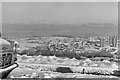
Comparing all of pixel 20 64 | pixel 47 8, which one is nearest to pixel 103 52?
pixel 47 8

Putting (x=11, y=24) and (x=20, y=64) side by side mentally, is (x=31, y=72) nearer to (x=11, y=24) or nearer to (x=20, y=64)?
(x=20, y=64)

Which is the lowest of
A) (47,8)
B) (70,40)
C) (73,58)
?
(73,58)

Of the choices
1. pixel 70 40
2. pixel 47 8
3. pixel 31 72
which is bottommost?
pixel 31 72

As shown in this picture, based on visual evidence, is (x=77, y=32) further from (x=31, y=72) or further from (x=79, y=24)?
(x=31, y=72)

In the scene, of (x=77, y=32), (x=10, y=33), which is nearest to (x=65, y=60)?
(x=77, y=32)

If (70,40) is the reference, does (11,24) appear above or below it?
above

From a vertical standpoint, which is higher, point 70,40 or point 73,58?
point 70,40
